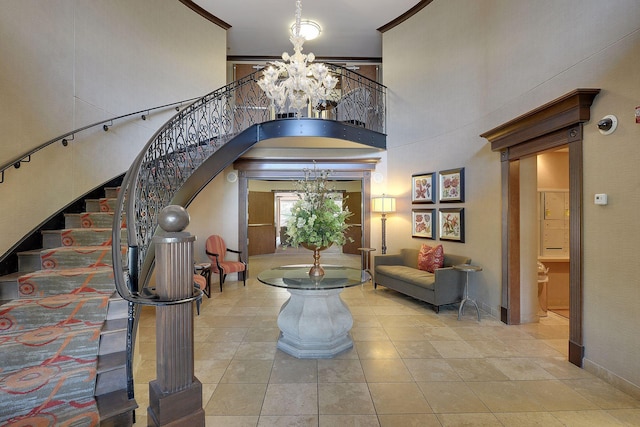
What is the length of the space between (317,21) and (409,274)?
5.80m

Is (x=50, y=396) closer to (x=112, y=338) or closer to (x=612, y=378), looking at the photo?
(x=112, y=338)

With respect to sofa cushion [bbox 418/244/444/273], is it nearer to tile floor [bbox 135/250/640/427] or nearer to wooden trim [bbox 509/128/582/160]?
tile floor [bbox 135/250/640/427]

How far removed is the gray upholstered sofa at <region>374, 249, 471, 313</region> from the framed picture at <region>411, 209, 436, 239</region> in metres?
0.39

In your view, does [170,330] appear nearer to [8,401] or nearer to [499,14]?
[8,401]

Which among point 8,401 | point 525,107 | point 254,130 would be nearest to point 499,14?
point 525,107

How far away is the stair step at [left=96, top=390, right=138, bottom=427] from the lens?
1800 mm

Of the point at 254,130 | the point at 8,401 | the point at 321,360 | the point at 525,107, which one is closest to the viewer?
the point at 8,401

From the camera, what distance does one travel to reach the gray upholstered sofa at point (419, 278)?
4.36 meters

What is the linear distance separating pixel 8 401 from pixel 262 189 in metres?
9.58

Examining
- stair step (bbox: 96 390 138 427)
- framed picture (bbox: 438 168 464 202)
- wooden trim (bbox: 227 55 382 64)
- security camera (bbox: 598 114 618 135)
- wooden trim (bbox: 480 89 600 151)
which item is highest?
wooden trim (bbox: 227 55 382 64)

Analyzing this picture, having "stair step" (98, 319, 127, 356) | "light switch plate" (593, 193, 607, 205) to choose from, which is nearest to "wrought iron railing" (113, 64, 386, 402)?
"stair step" (98, 319, 127, 356)

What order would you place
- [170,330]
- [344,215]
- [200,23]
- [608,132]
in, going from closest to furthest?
1. [170,330]
2. [608,132]
3. [344,215]
4. [200,23]

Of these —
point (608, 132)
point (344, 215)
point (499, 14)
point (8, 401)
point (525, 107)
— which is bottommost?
point (8, 401)

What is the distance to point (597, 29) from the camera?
8.99 ft
